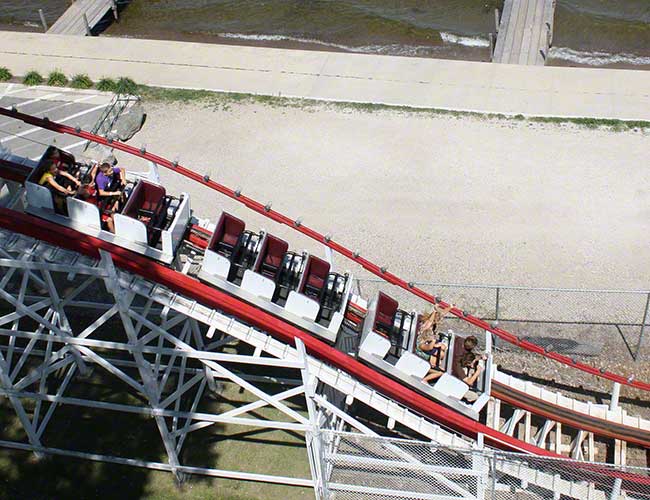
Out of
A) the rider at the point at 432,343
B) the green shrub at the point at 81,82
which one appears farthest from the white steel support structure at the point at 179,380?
the green shrub at the point at 81,82

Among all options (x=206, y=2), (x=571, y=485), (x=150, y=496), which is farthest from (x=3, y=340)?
(x=206, y=2)

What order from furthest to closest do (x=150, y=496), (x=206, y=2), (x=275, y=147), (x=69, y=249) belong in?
(x=206, y=2) → (x=275, y=147) → (x=150, y=496) → (x=69, y=249)

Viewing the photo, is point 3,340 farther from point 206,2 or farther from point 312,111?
point 206,2

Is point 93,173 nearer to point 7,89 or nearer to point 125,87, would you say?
point 125,87

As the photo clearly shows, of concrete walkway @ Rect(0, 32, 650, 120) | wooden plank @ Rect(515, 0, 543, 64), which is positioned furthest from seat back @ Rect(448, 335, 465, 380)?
wooden plank @ Rect(515, 0, 543, 64)

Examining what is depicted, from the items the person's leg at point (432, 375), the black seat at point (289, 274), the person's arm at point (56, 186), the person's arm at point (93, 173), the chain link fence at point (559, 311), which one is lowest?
the person's leg at point (432, 375)

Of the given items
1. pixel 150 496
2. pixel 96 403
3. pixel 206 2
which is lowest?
pixel 150 496

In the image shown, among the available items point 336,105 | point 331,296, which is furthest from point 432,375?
point 336,105

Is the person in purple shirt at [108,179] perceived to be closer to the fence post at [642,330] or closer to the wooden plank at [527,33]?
the fence post at [642,330]
